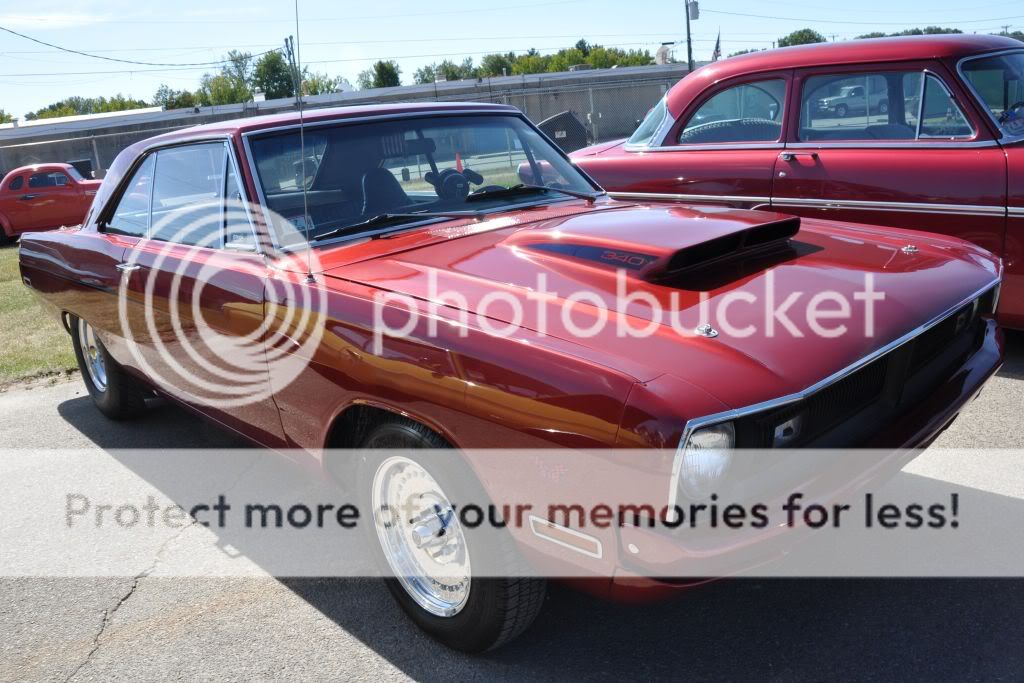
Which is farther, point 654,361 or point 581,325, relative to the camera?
point 581,325

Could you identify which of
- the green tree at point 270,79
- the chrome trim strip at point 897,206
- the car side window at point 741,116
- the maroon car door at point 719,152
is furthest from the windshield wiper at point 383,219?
the green tree at point 270,79

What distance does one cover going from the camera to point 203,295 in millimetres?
3326

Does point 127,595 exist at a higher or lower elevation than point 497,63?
lower

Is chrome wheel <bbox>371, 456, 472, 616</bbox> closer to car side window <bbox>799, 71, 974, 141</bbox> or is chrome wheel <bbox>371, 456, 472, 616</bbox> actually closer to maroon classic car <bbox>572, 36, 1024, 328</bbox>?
maroon classic car <bbox>572, 36, 1024, 328</bbox>

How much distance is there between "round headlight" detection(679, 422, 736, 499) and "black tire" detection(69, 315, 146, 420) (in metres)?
3.50

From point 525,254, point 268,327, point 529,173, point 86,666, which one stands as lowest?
point 86,666

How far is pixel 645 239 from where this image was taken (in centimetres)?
284

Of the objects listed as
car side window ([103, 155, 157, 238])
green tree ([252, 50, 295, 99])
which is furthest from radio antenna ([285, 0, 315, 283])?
green tree ([252, 50, 295, 99])

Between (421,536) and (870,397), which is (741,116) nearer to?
(870,397)

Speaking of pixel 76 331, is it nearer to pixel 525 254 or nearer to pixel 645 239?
pixel 525 254

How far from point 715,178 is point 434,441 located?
3917 millimetres

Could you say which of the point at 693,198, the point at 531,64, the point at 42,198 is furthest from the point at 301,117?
the point at 531,64

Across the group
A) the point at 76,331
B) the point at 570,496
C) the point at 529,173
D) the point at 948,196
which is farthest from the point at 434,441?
the point at 948,196

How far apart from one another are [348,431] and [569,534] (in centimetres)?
99
